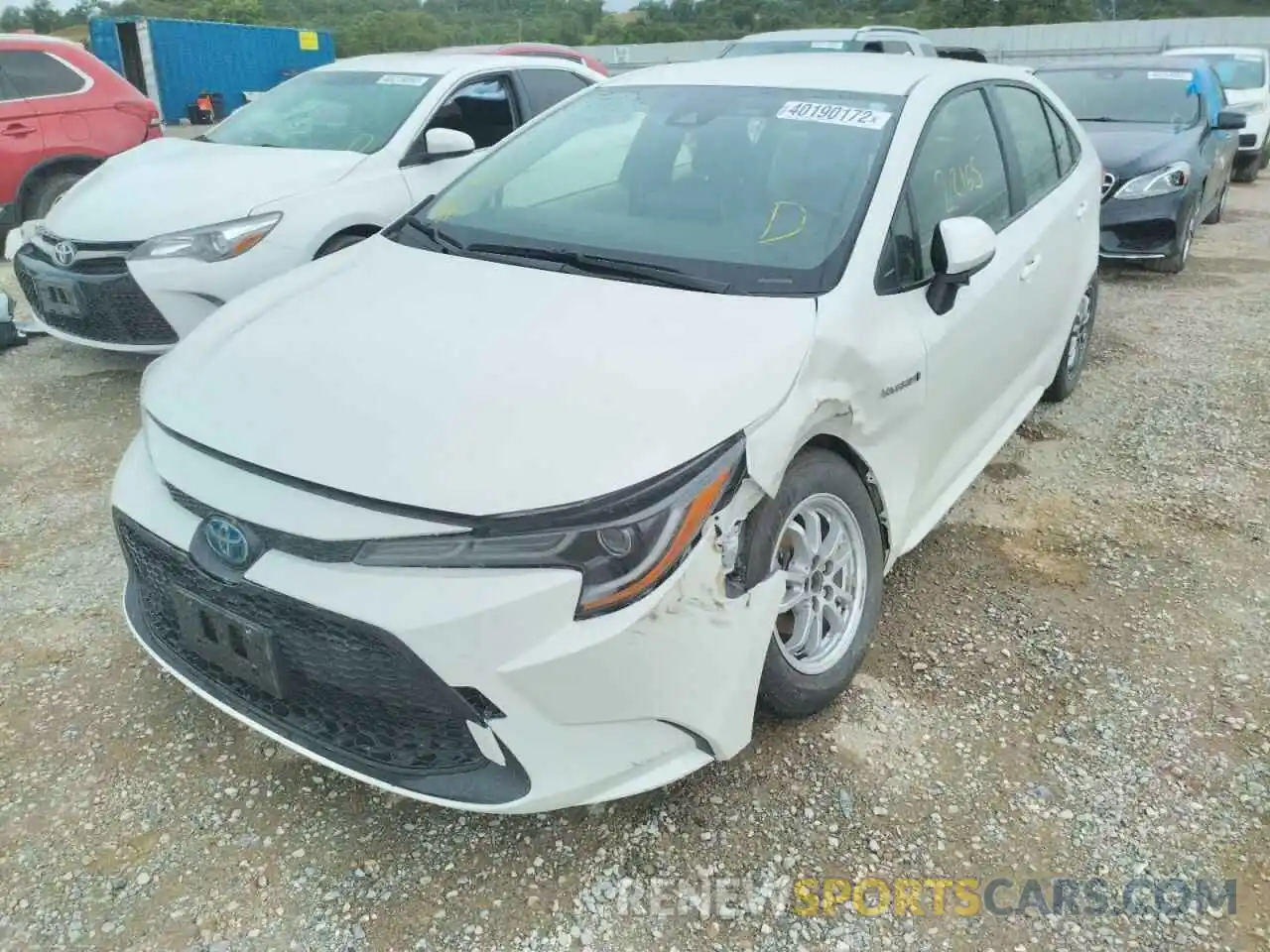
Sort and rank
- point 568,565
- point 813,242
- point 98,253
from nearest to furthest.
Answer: point 568,565 < point 813,242 < point 98,253

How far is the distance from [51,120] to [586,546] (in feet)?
25.4

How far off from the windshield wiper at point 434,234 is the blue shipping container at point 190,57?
2172cm

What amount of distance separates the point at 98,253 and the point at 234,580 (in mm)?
3437

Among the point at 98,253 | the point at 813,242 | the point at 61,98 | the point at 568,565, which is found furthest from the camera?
the point at 61,98

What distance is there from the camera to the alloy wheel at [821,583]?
241cm

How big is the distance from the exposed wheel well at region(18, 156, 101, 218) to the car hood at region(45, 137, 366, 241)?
2721 mm

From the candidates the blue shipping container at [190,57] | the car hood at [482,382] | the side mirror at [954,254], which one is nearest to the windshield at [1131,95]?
the side mirror at [954,254]

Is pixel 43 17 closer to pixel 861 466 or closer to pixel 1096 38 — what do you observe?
pixel 1096 38

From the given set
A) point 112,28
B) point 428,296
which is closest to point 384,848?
point 428,296

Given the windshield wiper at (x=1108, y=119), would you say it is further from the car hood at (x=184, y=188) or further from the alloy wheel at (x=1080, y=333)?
the car hood at (x=184, y=188)

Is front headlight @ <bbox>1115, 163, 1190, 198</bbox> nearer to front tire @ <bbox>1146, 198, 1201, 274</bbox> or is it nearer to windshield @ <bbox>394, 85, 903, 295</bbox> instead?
front tire @ <bbox>1146, 198, 1201, 274</bbox>

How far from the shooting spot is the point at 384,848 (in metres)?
2.24

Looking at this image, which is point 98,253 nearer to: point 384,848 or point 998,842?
point 384,848

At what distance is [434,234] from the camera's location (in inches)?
121
